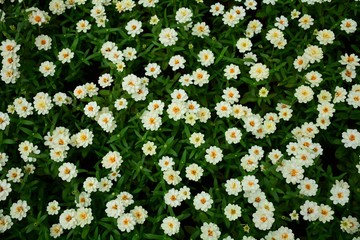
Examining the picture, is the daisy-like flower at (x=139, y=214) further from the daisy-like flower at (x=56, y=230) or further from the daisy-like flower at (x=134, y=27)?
the daisy-like flower at (x=134, y=27)

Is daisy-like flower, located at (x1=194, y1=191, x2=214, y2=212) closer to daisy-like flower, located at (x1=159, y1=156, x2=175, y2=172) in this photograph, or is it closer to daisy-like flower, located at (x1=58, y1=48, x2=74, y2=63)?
daisy-like flower, located at (x1=159, y1=156, x2=175, y2=172)

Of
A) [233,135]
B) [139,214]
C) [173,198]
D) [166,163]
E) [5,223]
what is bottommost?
[5,223]

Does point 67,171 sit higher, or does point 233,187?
point 233,187

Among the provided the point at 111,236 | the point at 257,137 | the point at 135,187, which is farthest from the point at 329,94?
the point at 111,236

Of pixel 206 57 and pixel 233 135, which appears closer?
pixel 233 135

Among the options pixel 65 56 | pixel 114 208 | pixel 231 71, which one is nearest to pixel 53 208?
pixel 114 208

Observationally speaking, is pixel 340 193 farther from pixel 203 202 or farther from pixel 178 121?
pixel 178 121

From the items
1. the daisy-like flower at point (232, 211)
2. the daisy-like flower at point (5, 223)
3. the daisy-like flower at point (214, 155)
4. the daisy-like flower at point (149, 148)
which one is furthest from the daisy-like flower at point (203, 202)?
the daisy-like flower at point (5, 223)
